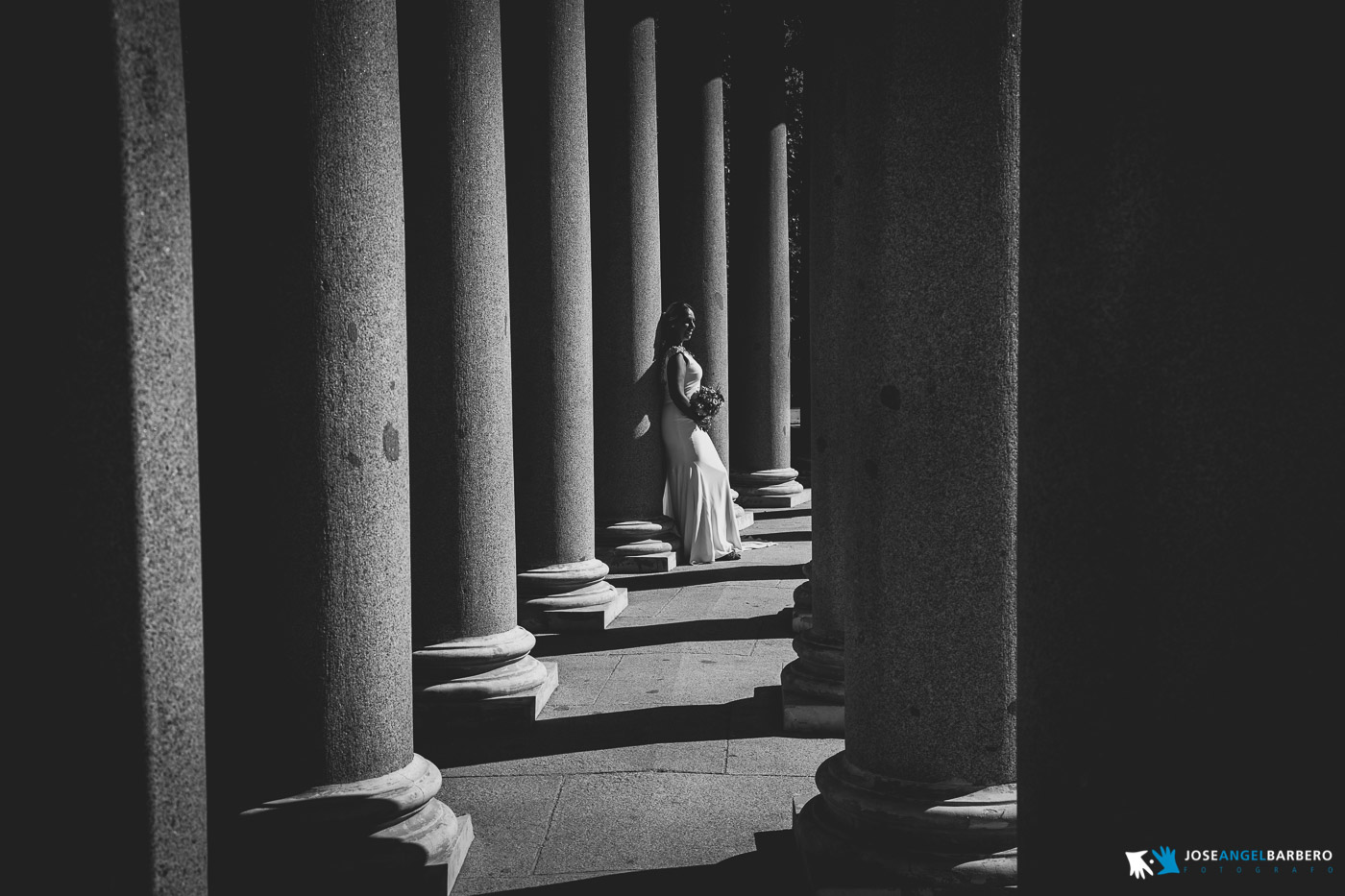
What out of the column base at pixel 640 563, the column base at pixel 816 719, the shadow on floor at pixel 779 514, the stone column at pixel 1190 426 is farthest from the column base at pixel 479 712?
the shadow on floor at pixel 779 514

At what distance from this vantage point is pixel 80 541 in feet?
15.6

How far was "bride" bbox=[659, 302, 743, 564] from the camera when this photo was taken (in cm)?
2811

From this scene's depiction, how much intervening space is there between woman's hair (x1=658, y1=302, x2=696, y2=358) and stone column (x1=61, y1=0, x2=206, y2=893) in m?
23.1

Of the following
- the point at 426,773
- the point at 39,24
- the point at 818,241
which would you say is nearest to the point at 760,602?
the point at 818,241

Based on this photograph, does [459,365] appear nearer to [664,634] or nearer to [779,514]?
[664,634]

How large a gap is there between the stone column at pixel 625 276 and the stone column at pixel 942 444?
17.6 m

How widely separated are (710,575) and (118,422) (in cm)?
2368

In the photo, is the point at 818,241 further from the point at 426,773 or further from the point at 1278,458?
the point at 1278,458

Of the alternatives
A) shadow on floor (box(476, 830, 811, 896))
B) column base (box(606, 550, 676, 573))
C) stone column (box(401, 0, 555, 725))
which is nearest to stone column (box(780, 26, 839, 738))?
shadow on floor (box(476, 830, 811, 896))

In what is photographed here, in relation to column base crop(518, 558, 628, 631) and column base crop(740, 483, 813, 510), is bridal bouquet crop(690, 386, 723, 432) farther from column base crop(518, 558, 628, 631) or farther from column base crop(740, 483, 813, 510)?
column base crop(740, 483, 813, 510)

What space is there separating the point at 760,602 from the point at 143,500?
2055cm

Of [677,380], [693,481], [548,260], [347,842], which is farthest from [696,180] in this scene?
[347,842]

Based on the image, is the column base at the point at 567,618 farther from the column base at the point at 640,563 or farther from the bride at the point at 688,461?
the bride at the point at 688,461

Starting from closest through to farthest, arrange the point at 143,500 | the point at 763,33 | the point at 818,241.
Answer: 1. the point at 143,500
2. the point at 818,241
3. the point at 763,33
